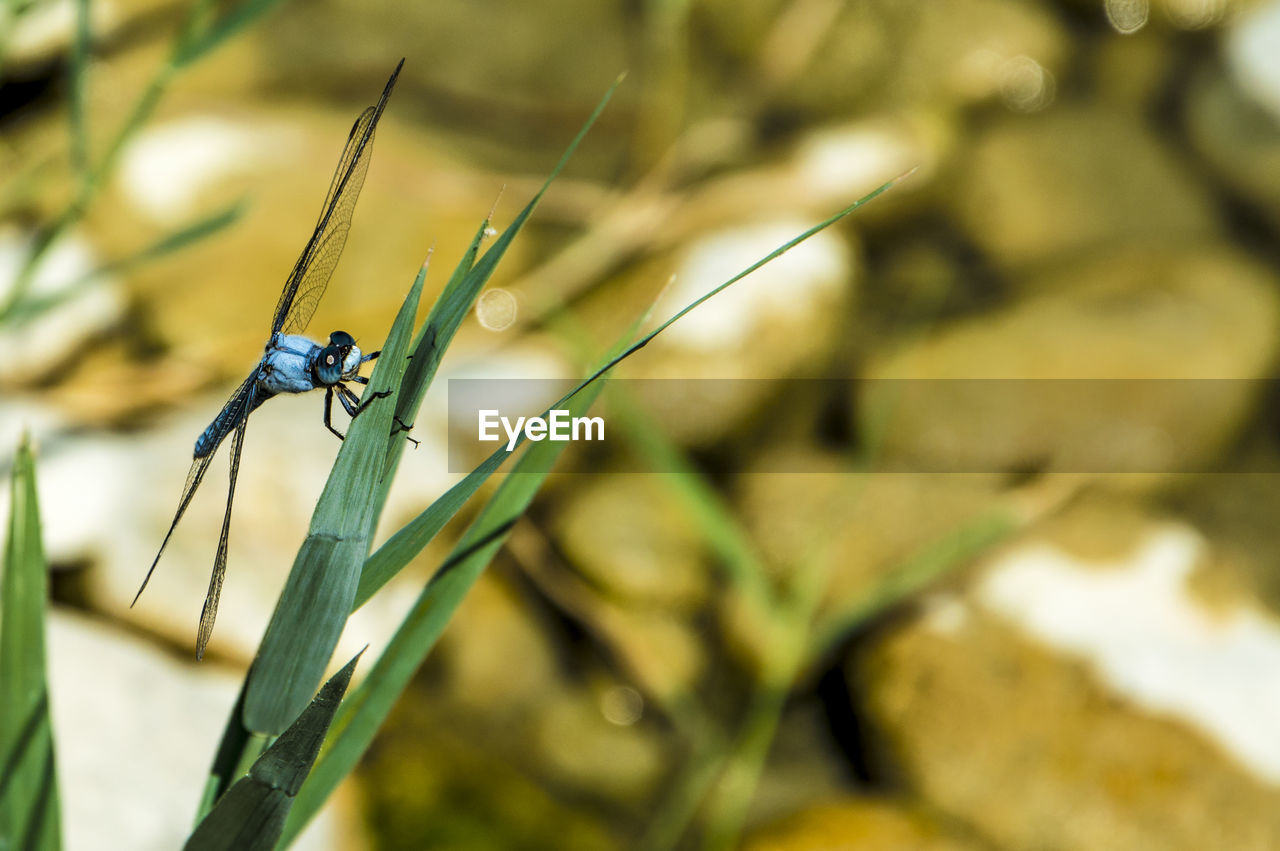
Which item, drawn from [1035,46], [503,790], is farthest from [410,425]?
[1035,46]

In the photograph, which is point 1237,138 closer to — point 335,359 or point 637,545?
point 637,545

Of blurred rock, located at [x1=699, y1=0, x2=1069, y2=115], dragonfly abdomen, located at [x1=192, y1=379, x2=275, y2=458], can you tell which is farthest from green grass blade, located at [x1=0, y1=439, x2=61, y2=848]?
blurred rock, located at [x1=699, y1=0, x2=1069, y2=115]

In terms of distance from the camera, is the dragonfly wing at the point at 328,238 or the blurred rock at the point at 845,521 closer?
the dragonfly wing at the point at 328,238

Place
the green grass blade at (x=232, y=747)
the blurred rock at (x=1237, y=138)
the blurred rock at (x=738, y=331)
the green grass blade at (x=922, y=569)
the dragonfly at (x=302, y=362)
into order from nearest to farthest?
the green grass blade at (x=232, y=747)
the dragonfly at (x=302, y=362)
the green grass blade at (x=922, y=569)
the blurred rock at (x=738, y=331)
the blurred rock at (x=1237, y=138)

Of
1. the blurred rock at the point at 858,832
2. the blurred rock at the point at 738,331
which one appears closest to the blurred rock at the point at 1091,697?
the blurred rock at the point at 858,832

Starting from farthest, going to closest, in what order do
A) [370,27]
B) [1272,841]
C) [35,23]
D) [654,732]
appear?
[370,27]
[35,23]
[654,732]
[1272,841]

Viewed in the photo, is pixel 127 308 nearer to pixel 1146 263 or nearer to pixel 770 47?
pixel 770 47

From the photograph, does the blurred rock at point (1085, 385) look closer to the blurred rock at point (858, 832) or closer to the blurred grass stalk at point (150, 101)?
the blurred rock at point (858, 832)
